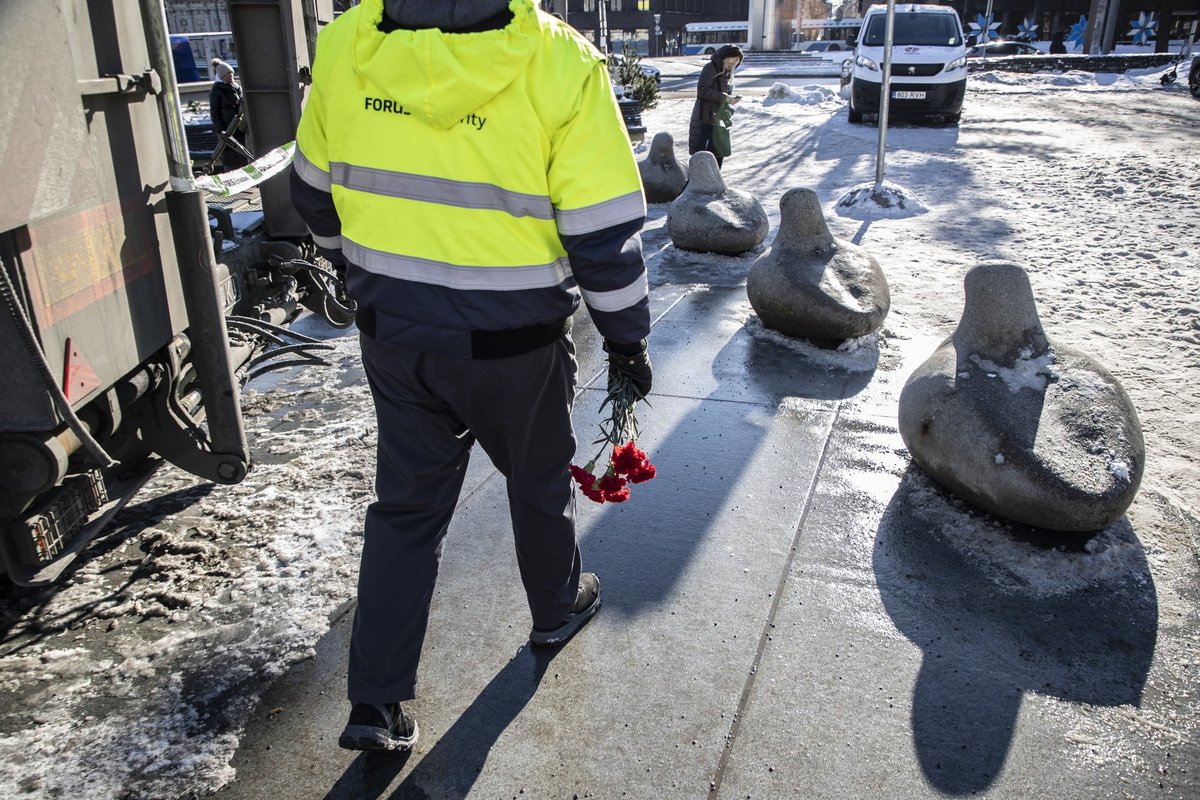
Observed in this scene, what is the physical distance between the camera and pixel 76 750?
2.45m

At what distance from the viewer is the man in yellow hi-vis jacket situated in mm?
2119

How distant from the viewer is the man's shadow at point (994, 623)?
251 centimetres

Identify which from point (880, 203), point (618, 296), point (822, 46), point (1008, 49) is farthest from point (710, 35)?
point (618, 296)

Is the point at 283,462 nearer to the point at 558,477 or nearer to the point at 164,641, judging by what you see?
the point at 164,641

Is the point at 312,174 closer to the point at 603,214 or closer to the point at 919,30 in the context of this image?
the point at 603,214

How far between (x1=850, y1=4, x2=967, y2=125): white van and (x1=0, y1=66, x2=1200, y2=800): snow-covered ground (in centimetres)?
702

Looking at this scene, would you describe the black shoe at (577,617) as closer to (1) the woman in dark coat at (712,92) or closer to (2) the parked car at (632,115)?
(1) the woman in dark coat at (712,92)

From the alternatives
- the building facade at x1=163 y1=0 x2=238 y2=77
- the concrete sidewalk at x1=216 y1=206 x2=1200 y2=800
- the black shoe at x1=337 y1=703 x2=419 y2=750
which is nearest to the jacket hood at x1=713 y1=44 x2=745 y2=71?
the concrete sidewalk at x1=216 y1=206 x2=1200 y2=800

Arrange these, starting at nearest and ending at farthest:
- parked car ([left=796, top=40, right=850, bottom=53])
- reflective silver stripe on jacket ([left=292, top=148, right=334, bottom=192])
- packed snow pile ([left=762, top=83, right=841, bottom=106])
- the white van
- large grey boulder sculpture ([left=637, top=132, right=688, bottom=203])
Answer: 1. reflective silver stripe on jacket ([left=292, top=148, right=334, bottom=192])
2. large grey boulder sculpture ([left=637, top=132, right=688, bottom=203])
3. the white van
4. packed snow pile ([left=762, top=83, right=841, bottom=106])
5. parked car ([left=796, top=40, right=850, bottom=53])

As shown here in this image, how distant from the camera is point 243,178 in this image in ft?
13.9

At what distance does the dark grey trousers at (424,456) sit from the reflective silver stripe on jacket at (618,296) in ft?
0.53

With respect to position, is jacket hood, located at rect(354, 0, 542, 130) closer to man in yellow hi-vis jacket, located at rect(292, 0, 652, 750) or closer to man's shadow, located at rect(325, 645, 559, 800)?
man in yellow hi-vis jacket, located at rect(292, 0, 652, 750)

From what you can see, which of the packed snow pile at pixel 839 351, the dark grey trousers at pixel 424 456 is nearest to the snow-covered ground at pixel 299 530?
the packed snow pile at pixel 839 351

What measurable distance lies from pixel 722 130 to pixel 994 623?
28.0ft
